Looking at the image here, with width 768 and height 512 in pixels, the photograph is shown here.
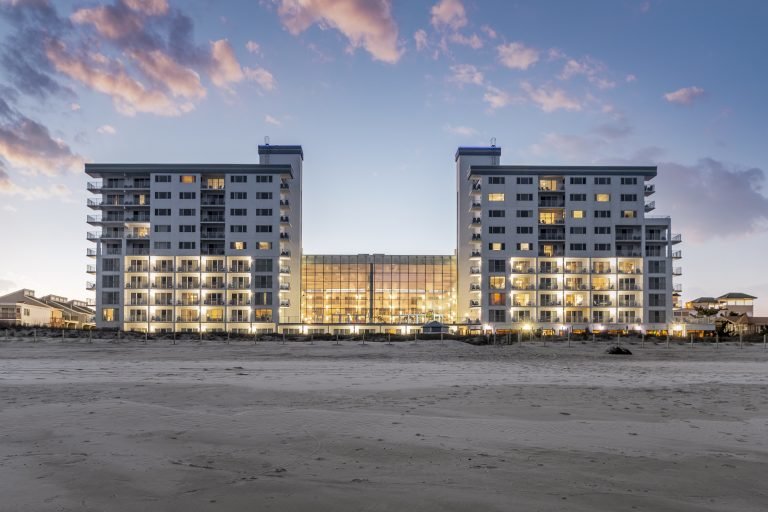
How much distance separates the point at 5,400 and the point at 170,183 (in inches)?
3940

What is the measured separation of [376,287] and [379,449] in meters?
110

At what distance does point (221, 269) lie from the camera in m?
108

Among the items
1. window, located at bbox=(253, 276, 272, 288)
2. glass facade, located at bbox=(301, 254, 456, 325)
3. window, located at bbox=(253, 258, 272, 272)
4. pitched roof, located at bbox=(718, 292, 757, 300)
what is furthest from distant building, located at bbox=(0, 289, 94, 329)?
pitched roof, located at bbox=(718, 292, 757, 300)

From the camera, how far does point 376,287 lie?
120m

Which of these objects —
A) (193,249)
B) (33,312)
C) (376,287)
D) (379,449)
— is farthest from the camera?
(33,312)

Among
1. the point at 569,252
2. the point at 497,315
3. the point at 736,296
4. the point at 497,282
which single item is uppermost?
the point at 569,252

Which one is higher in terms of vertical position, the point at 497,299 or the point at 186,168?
the point at 186,168

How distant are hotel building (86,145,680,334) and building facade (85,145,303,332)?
0.21 metres

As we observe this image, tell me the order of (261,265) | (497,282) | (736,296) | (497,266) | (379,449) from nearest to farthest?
(379,449)
(261,265)
(497,282)
(497,266)
(736,296)

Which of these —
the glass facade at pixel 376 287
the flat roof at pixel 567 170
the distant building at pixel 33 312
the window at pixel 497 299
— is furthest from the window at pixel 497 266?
the distant building at pixel 33 312

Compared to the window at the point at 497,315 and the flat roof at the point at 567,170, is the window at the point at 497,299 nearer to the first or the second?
the window at the point at 497,315

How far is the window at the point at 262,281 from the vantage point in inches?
4230

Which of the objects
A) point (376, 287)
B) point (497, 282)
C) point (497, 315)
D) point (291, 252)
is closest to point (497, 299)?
point (497, 315)

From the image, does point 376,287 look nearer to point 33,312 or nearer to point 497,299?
point 497,299
